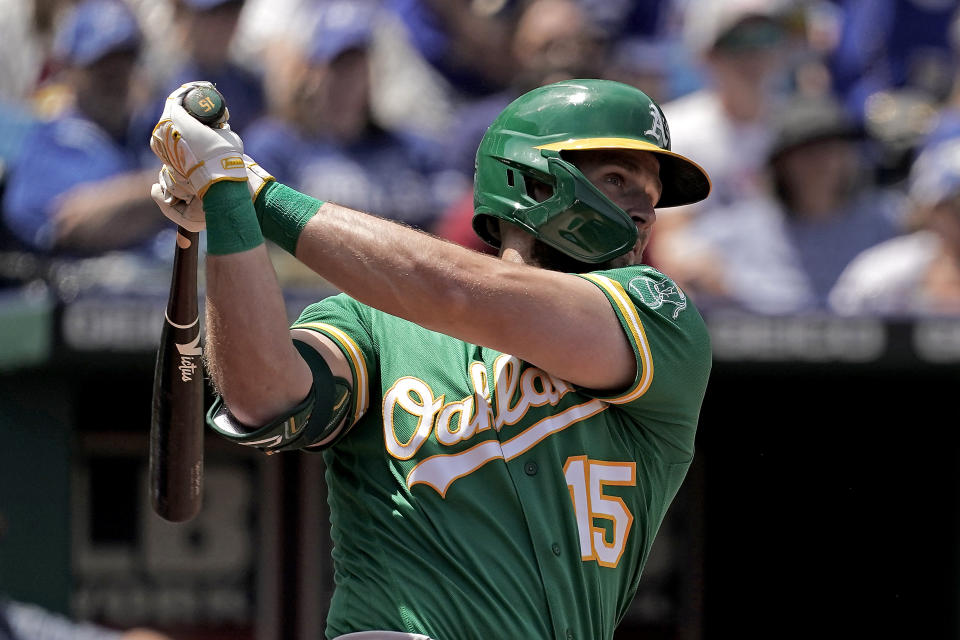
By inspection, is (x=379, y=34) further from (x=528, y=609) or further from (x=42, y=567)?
(x=528, y=609)

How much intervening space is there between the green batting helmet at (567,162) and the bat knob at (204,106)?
580mm

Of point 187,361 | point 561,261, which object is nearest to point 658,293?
point 561,261

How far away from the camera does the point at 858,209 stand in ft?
21.8

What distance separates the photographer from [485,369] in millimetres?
2547

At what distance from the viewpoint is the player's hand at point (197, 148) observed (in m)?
2.19

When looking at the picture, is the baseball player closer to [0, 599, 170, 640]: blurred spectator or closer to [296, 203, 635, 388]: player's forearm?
[296, 203, 635, 388]: player's forearm

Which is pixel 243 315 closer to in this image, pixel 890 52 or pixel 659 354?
pixel 659 354

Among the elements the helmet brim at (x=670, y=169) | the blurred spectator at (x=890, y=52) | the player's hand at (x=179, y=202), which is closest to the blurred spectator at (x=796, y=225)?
the blurred spectator at (x=890, y=52)

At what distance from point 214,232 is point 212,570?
445 cm

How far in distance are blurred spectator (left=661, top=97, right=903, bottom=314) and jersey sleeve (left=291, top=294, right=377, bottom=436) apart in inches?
132

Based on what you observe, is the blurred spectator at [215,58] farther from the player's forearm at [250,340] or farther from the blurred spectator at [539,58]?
the player's forearm at [250,340]

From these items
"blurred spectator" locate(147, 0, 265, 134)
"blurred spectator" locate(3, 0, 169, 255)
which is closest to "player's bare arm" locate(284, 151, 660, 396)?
"blurred spectator" locate(3, 0, 169, 255)

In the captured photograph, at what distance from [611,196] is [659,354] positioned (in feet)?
1.07

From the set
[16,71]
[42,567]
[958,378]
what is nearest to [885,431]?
[958,378]
